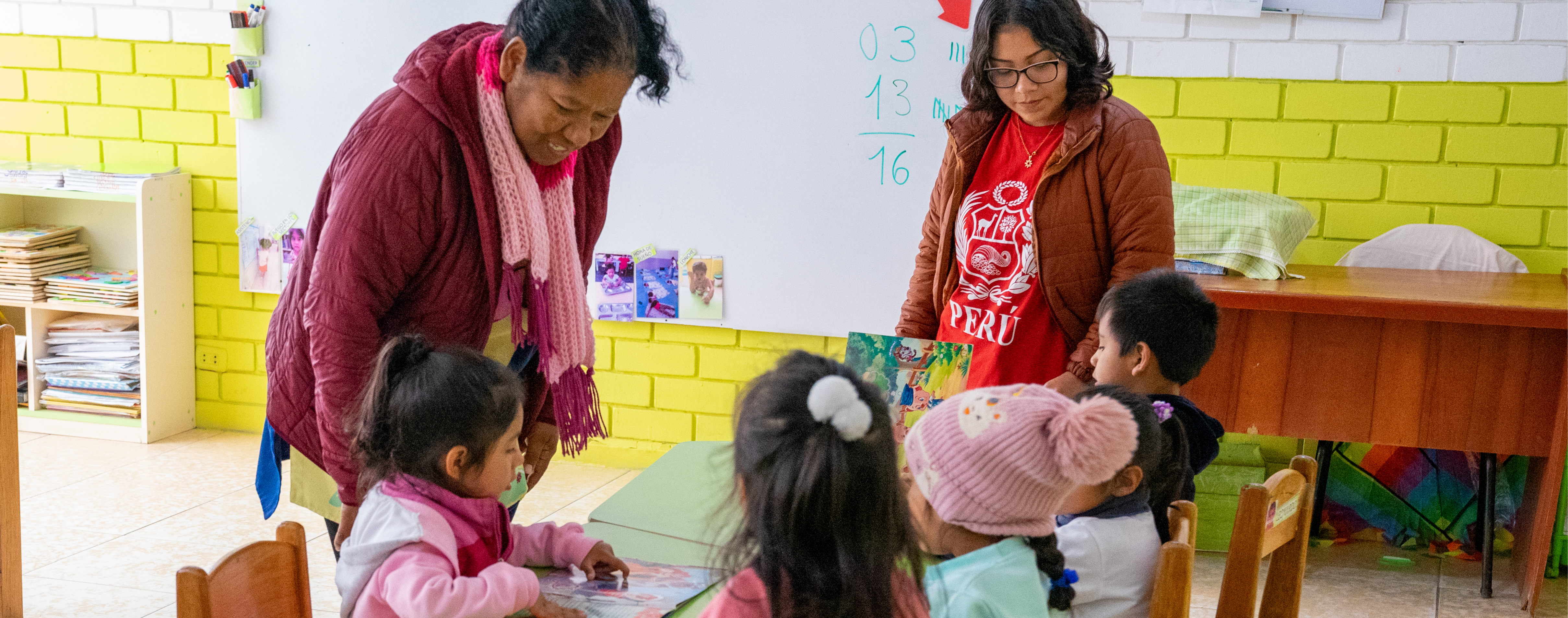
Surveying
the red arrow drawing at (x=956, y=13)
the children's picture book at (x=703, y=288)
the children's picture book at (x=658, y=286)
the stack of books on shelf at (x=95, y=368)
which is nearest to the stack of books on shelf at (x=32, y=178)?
the stack of books on shelf at (x=95, y=368)

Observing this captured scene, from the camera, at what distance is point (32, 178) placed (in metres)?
3.72

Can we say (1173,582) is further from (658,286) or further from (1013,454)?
(658,286)

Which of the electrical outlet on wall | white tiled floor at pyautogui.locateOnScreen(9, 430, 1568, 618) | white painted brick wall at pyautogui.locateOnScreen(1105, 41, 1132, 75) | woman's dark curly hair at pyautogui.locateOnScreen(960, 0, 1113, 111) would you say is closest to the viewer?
woman's dark curly hair at pyautogui.locateOnScreen(960, 0, 1113, 111)

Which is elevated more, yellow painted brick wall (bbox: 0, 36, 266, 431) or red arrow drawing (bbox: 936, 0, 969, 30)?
red arrow drawing (bbox: 936, 0, 969, 30)

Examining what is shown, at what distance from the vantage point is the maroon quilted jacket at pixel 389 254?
1.39 meters

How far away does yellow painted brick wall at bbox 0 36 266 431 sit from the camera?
3.84 meters

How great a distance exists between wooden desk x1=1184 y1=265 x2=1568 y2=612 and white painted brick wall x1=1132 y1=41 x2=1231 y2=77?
632 mm

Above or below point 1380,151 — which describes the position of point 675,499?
below

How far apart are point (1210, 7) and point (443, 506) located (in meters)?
2.51

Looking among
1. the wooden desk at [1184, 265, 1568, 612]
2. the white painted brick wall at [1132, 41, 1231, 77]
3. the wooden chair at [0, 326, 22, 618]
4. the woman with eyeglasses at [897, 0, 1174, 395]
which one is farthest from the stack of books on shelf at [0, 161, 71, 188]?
the wooden desk at [1184, 265, 1568, 612]

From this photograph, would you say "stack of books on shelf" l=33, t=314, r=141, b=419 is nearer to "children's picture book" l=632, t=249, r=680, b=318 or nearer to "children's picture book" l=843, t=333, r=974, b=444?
"children's picture book" l=632, t=249, r=680, b=318

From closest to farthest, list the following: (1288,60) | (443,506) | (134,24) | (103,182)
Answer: (443,506)
(1288,60)
(103,182)
(134,24)

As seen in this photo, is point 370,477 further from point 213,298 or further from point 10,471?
point 213,298

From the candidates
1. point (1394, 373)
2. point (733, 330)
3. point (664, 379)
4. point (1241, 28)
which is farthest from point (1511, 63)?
point (664, 379)
